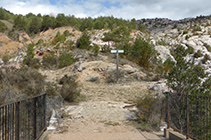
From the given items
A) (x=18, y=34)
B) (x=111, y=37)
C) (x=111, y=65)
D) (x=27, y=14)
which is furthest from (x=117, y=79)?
(x=27, y=14)

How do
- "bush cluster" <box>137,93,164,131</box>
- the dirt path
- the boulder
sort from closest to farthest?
1. the dirt path
2. "bush cluster" <box>137,93,164,131</box>
3. the boulder

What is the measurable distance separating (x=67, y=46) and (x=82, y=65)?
10.3 meters

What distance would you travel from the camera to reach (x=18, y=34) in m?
49.1

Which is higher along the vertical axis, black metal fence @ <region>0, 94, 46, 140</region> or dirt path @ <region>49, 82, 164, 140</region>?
black metal fence @ <region>0, 94, 46, 140</region>

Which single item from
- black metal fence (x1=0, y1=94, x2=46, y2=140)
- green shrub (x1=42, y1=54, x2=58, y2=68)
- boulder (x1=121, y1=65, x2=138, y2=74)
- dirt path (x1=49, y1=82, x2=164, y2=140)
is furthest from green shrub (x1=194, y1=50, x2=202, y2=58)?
black metal fence (x1=0, y1=94, x2=46, y2=140)

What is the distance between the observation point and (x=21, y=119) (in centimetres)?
378

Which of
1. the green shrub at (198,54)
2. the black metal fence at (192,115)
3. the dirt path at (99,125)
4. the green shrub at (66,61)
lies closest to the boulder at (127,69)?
the green shrub at (66,61)

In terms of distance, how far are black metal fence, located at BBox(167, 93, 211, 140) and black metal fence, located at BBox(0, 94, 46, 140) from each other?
3.57 metres

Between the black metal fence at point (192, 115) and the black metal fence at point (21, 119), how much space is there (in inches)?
140

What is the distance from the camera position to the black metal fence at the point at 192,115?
4383 millimetres

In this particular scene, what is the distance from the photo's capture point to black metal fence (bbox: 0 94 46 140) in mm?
2744

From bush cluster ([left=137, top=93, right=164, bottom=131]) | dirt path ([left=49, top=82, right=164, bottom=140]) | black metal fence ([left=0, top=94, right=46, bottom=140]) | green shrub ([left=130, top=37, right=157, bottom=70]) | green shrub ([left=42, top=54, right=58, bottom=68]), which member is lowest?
dirt path ([left=49, top=82, right=164, bottom=140])

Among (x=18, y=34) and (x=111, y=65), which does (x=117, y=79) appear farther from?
(x=18, y=34)

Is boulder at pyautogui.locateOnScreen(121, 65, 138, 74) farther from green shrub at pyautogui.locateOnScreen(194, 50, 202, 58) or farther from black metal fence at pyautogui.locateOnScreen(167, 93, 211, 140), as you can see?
green shrub at pyautogui.locateOnScreen(194, 50, 202, 58)
